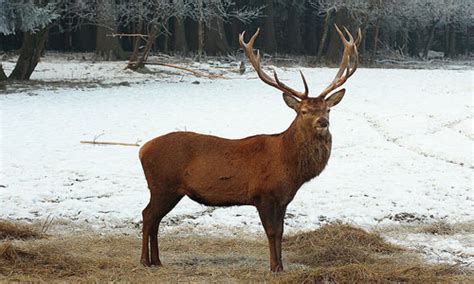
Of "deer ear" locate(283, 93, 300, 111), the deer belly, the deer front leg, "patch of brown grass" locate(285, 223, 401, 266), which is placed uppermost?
"deer ear" locate(283, 93, 300, 111)

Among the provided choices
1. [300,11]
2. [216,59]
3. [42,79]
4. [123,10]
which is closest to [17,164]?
[42,79]

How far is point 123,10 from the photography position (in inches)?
1032

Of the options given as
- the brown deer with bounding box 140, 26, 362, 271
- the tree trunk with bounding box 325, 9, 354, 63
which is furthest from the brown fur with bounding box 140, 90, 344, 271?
the tree trunk with bounding box 325, 9, 354, 63

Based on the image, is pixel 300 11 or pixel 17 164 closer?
pixel 17 164

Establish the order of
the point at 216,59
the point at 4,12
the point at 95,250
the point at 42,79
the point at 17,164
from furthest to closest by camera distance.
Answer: the point at 216,59, the point at 42,79, the point at 4,12, the point at 17,164, the point at 95,250

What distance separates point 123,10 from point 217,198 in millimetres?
19134

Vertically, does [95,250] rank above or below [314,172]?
below

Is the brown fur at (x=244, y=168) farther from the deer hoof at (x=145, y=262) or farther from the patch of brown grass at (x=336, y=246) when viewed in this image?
the patch of brown grass at (x=336, y=246)

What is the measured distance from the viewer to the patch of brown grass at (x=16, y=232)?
30.3 ft

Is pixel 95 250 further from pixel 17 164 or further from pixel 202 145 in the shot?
pixel 17 164

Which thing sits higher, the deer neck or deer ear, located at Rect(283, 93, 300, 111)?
deer ear, located at Rect(283, 93, 300, 111)

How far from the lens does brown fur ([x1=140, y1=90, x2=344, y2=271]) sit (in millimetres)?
7773

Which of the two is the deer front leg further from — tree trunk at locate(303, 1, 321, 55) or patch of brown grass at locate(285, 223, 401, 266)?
A: tree trunk at locate(303, 1, 321, 55)

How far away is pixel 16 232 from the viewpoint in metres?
9.31
